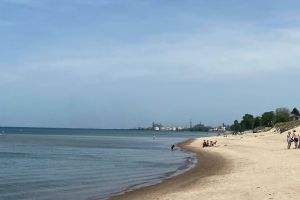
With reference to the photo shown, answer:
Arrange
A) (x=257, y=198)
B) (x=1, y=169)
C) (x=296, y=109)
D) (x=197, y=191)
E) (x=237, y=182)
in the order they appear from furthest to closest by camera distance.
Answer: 1. (x=296, y=109)
2. (x=1, y=169)
3. (x=237, y=182)
4. (x=197, y=191)
5. (x=257, y=198)

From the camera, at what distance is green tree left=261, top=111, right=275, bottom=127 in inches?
6781

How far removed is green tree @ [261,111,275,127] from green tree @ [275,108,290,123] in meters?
3.02

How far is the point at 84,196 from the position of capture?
21.9 m

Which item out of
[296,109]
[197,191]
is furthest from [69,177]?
[296,109]

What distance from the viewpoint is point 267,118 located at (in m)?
177

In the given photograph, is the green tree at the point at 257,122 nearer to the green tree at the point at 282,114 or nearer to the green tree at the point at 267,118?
the green tree at the point at 267,118

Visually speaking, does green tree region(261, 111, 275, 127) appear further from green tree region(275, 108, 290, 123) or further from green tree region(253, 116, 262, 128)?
green tree region(253, 116, 262, 128)

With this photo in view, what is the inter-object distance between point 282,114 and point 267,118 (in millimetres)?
11637

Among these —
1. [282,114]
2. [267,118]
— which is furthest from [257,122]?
[282,114]

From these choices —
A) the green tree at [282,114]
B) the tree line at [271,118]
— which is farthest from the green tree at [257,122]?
the green tree at [282,114]

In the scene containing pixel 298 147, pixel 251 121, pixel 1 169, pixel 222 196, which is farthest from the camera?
pixel 251 121

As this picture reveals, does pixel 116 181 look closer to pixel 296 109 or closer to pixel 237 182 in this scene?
pixel 237 182

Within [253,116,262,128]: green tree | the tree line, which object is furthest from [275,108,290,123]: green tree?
[253,116,262,128]: green tree

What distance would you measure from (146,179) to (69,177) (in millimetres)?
4969
